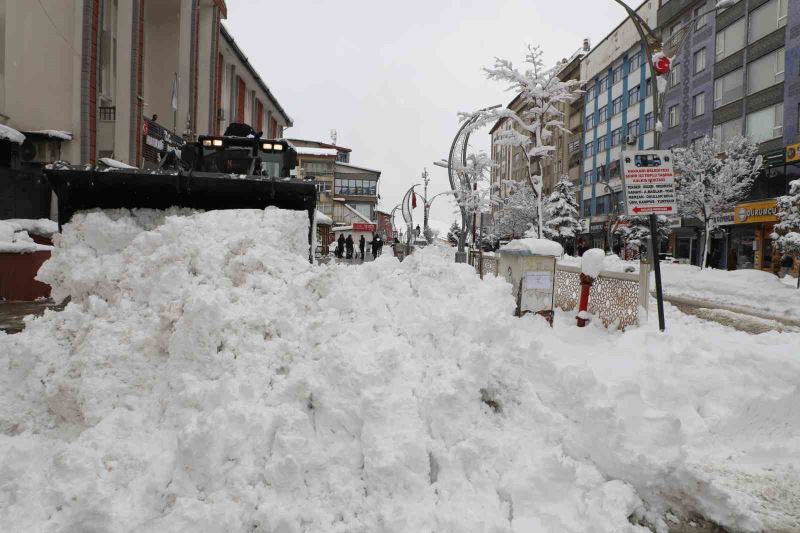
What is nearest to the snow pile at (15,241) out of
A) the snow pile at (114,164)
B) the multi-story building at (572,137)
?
the snow pile at (114,164)

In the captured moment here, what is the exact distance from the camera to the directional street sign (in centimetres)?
704

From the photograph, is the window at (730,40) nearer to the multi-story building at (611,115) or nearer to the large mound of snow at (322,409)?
the multi-story building at (611,115)

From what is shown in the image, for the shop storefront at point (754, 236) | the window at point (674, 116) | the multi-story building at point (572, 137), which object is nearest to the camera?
the shop storefront at point (754, 236)

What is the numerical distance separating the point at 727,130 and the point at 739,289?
16545 millimetres

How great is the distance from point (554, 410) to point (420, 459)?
1295mm

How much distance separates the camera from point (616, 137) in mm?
42281

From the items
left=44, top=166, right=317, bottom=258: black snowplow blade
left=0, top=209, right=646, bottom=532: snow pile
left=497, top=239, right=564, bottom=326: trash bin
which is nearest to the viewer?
left=0, top=209, right=646, bottom=532: snow pile

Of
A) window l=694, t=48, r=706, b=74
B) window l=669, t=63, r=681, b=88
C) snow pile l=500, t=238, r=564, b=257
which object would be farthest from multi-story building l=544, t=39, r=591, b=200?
snow pile l=500, t=238, r=564, b=257

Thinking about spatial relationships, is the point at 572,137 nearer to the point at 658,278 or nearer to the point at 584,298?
the point at 584,298

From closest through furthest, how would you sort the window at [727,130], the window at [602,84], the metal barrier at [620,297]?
the metal barrier at [620,297] < the window at [727,130] < the window at [602,84]

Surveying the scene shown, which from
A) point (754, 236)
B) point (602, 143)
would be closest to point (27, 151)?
point (754, 236)

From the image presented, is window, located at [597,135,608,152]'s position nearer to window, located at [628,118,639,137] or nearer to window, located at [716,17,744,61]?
window, located at [628,118,639,137]

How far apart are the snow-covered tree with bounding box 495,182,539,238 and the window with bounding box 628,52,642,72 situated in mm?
12440

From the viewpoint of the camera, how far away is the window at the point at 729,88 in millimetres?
26219
